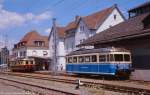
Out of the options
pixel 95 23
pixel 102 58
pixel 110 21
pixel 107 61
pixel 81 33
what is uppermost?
pixel 110 21

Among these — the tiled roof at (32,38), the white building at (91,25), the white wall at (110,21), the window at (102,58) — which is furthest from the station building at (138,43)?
the tiled roof at (32,38)

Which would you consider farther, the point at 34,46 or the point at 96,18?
the point at 34,46

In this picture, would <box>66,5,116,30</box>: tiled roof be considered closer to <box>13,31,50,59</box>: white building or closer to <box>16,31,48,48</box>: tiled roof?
<box>13,31,50,59</box>: white building

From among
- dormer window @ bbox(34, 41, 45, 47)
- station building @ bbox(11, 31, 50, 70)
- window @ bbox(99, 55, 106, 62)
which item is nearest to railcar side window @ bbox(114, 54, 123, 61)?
window @ bbox(99, 55, 106, 62)

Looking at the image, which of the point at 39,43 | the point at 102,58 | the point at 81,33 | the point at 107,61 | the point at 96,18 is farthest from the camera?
the point at 39,43

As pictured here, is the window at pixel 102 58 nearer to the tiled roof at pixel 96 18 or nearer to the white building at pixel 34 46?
the tiled roof at pixel 96 18

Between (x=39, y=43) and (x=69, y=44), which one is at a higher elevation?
(x=39, y=43)

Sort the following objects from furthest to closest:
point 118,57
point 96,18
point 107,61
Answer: point 96,18 → point 118,57 → point 107,61

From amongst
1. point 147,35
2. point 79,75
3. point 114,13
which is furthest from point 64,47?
point 147,35

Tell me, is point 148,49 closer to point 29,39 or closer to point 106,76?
point 106,76

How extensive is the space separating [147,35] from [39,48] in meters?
65.0

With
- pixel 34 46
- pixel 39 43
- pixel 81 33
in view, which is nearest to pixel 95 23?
pixel 81 33

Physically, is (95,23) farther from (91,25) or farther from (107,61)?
(107,61)

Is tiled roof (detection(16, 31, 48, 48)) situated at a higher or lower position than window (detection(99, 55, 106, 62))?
higher
